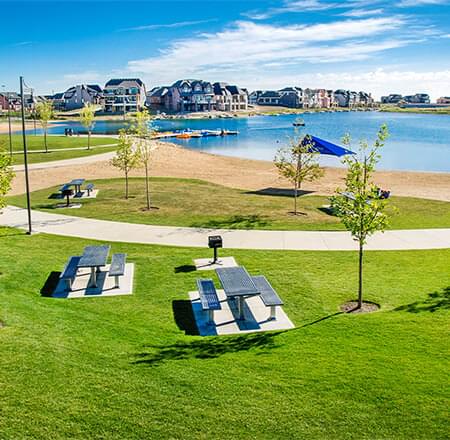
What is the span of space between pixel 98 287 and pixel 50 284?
1.37m

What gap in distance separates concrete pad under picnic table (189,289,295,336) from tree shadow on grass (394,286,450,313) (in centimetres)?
A: 283

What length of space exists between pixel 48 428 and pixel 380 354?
5.81 meters

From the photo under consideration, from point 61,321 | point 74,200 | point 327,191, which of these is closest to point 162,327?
point 61,321

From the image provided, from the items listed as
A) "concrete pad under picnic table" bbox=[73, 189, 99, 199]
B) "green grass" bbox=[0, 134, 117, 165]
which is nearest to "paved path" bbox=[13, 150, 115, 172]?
"green grass" bbox=[0, 134, 117, 165]

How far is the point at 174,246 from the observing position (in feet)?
57.7

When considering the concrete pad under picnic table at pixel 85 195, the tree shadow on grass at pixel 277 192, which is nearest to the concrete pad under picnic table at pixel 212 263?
the concrete pad under picnic table at pixel 85 195

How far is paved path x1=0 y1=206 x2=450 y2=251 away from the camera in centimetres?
1762

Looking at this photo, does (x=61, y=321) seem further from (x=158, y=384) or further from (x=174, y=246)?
(x=174, y=246)

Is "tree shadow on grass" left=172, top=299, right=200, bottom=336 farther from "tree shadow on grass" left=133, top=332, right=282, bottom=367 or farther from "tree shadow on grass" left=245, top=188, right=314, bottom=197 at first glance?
"tree shadow on grass" left=245, top=188, right=314, bottom=197

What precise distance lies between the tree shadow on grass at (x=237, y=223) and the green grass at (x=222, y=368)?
6948 millimetres

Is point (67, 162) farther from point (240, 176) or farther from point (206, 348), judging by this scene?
point (206, 348)

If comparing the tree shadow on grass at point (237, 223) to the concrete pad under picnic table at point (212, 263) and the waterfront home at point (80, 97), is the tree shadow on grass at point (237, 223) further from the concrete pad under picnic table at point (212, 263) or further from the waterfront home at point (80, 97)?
the waterfront home at point (80, 97)

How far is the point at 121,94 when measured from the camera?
170375 millimetres

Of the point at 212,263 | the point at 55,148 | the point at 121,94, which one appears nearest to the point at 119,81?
the point at 121,94
